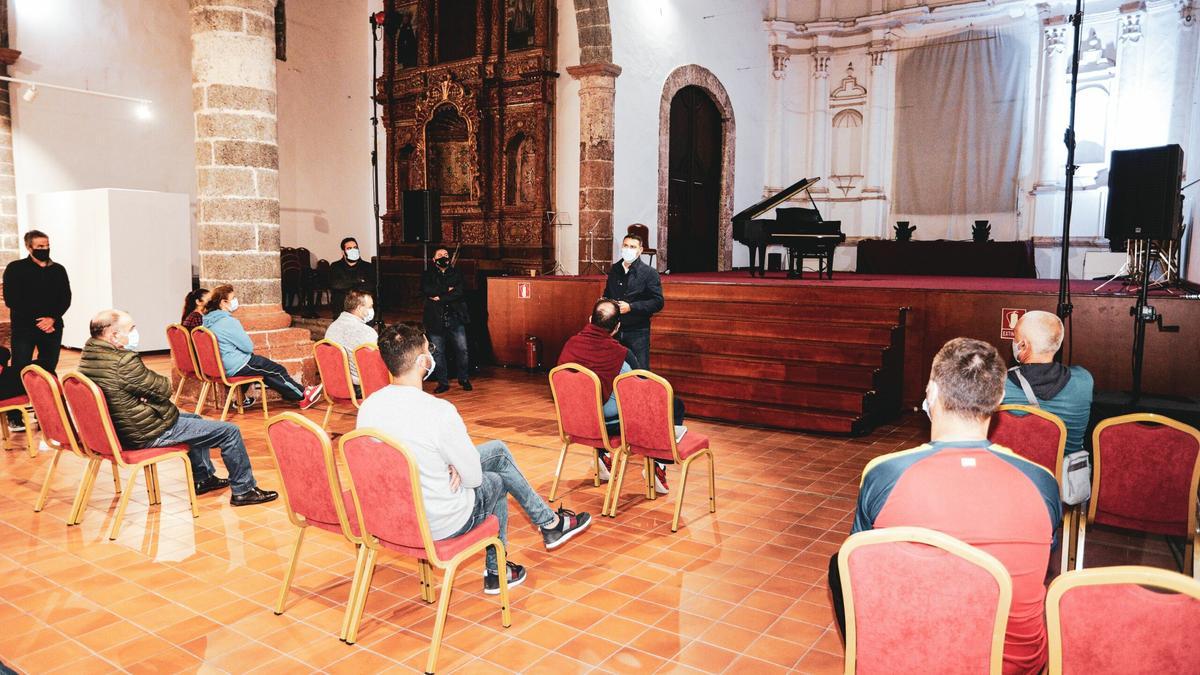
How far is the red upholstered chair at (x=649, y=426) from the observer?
4.14m

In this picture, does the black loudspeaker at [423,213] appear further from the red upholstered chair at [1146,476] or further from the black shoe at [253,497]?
the red upholstered chair at [1146,476]

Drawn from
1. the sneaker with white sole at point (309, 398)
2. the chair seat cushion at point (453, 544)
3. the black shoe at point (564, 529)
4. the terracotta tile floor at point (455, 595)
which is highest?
the chair seat cushion at point (453, 544)

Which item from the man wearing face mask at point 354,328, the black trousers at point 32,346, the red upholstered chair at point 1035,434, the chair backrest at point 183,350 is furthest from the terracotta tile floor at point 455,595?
the chair backrest at point 183,350

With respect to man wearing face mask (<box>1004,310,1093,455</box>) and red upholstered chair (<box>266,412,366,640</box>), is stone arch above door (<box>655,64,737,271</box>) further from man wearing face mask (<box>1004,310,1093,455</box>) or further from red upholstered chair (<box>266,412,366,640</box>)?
red upholstered chair (<box>266,412,366,640</box>)

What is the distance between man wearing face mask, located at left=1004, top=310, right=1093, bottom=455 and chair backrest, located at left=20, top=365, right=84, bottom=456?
4615mm

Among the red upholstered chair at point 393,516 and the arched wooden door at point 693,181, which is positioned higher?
the arched wooden door at point 693,181

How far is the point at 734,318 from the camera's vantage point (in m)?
8.01

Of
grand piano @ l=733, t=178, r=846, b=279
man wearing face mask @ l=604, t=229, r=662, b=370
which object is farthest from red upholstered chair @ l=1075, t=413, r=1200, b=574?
grand piano @ l=733, t=178, r=846, b=279

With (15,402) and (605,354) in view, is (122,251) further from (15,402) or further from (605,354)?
(605,354)

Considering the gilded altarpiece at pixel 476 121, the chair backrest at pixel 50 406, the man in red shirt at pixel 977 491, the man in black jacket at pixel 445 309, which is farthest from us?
the gilded altarpiece at pixel 476 121

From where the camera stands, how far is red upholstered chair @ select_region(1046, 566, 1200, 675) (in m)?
1.56

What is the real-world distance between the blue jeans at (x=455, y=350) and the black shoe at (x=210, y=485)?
3.56 meters

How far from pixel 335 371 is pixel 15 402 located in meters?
2.16

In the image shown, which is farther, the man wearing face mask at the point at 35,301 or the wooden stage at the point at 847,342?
the wooden stage at the point at 847,342
